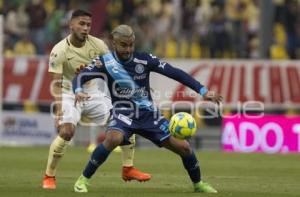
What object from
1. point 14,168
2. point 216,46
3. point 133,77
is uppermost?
point 216,46

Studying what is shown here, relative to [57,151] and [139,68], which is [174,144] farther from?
[57,151]

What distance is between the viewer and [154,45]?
26.4 m

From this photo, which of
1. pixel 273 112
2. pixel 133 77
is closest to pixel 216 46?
pixel 273 112

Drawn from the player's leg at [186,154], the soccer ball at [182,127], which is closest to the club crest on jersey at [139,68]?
the soccer ball at [182,127]

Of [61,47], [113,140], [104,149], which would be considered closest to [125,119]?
[113,140]

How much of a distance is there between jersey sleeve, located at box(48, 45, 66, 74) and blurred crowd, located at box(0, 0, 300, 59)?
1179 cm

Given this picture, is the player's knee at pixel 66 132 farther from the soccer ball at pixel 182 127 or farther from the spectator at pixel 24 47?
the spectator at pixel 24 47

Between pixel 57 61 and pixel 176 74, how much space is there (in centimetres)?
230

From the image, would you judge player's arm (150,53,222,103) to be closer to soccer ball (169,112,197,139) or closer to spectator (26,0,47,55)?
soccer ball (169,112,197,139)

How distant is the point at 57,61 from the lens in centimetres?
1314

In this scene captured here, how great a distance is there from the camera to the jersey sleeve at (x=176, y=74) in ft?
37.4

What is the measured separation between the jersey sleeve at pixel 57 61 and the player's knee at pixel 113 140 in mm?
1964

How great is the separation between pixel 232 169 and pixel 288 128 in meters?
5.66

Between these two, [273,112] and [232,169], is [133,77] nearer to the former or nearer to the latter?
[232,169]
